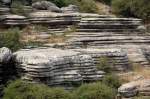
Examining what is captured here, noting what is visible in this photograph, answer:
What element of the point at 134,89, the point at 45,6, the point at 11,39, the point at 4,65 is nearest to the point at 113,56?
the point at 134,89

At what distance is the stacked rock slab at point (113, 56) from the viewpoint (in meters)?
23.4

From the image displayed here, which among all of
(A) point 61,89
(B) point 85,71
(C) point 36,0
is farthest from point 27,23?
(A) point 61,89

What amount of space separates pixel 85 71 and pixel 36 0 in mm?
10311

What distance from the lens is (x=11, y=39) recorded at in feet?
78.7

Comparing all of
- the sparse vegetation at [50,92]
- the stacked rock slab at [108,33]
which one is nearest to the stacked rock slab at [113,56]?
the stacked rock slab at [108,33]

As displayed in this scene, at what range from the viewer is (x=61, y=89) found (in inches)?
760

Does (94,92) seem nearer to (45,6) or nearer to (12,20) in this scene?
(12,20)

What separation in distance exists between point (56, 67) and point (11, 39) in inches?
172

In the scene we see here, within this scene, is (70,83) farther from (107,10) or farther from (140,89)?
(107,10)

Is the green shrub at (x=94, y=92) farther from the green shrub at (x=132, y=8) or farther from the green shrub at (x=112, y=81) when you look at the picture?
the green shrub at (x=132, y=8)

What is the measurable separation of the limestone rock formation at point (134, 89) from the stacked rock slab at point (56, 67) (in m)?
1.64

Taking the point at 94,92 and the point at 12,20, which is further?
the point at 12,20

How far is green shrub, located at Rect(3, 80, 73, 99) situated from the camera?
1872 cm

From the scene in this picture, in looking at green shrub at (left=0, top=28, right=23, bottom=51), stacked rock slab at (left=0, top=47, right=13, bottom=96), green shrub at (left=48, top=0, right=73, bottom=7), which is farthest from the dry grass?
green shrub at (left=48, top=0, right=73, bottom=7)
